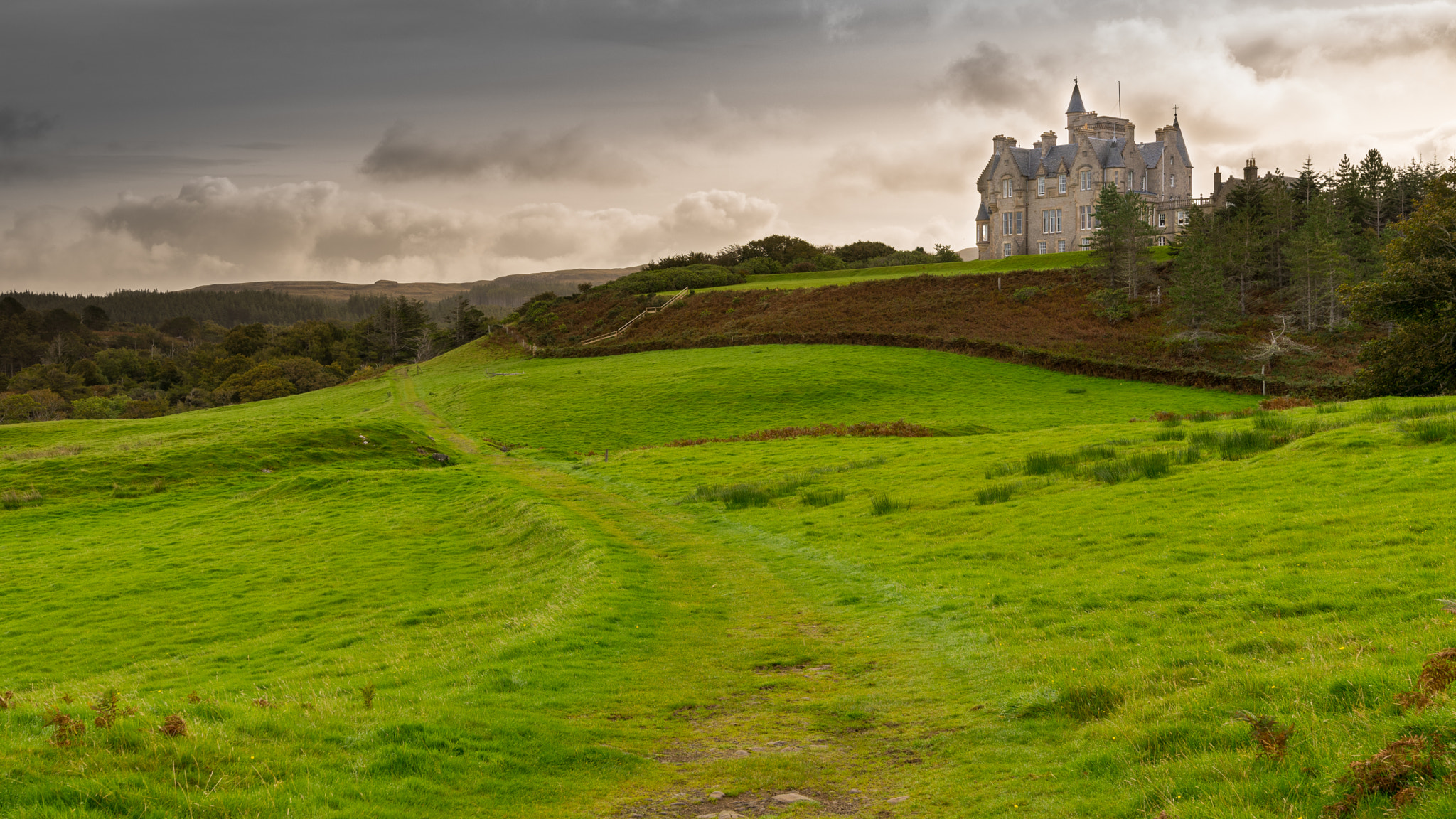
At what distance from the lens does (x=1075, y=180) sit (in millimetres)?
118125

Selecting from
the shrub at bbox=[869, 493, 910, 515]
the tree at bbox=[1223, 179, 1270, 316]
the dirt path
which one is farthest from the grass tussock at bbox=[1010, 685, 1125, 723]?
the tree at bbox=[1223, 179, 1270, 316]

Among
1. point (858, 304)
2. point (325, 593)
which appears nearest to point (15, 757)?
point (325, 593)

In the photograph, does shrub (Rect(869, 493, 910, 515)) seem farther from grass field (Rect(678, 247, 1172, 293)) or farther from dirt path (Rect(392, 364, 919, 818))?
grass field (Rect(678, 247, 1172, 293))

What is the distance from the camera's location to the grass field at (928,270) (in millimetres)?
99312

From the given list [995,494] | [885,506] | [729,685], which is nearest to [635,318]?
[885,506]

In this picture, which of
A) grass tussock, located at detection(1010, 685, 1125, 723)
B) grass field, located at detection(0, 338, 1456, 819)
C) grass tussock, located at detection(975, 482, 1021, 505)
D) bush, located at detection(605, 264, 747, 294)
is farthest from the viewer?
bush, located at detection(605, 264, 747, 294)

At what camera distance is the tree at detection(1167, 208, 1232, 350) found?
70.3 meters

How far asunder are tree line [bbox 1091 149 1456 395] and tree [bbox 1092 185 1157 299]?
0.10 m

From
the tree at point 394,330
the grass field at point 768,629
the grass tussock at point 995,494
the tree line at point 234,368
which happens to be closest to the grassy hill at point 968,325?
the grass field at point 768,629

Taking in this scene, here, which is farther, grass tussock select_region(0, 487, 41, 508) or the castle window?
the castle window

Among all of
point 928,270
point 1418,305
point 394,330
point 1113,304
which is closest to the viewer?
point 1418,305

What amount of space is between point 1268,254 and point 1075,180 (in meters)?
33.4

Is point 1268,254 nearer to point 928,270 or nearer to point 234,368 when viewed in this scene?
point 928,270

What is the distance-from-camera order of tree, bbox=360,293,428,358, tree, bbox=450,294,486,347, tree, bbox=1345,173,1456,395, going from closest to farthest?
tree, bbox=1345,173,1456,395 → tree, bbox=450,294,486,347 → tree, bbox=360,293,428,358
